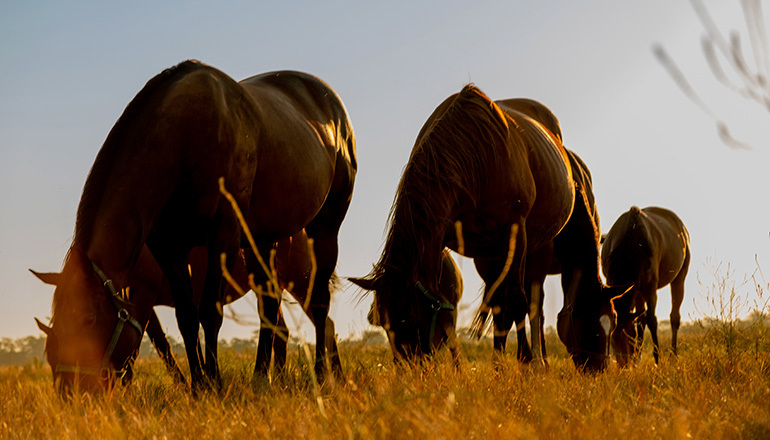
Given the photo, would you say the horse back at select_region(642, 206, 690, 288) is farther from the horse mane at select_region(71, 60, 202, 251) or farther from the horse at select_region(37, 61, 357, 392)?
the horse mane at select_region(71, 60, 202, 251)

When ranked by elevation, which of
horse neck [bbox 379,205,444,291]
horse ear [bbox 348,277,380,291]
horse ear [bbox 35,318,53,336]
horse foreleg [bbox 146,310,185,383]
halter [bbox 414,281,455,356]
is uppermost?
horse neck [bbox 379,205,444,291]

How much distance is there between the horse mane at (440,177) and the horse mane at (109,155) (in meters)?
1.93

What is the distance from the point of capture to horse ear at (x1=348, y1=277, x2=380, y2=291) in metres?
5.00

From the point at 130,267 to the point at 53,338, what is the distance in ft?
2.16

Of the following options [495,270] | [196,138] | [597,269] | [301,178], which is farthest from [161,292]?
[597,269]

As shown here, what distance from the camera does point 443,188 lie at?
18.0 ft

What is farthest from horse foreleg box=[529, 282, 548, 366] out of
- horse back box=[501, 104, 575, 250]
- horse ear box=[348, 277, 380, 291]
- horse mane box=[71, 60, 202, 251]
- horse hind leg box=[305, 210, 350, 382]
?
horse mane box=[71, 60, 202, 251]

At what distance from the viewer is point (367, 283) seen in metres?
5.06

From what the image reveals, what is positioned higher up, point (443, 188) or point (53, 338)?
point (443, 188)

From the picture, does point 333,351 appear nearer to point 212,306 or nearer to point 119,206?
point 212,306

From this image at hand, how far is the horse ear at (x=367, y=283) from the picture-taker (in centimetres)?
500

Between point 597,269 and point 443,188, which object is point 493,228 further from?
point 597,269

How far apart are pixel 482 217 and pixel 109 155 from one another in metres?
2.88

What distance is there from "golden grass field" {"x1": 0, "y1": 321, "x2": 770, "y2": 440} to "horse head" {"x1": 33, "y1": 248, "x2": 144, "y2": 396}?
6.2 inches
